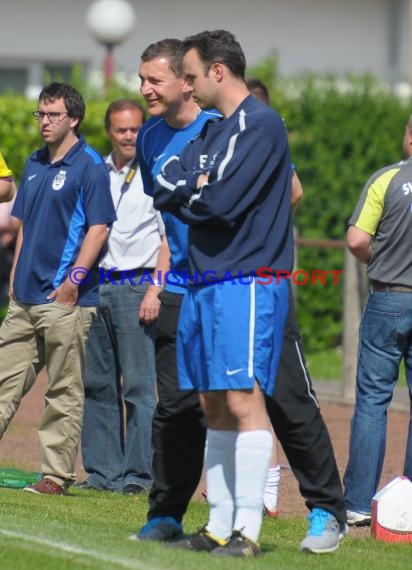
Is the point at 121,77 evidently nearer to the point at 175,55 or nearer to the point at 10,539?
the point at 175,55

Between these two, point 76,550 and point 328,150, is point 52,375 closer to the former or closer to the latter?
point 76,550

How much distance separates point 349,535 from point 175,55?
107 inches

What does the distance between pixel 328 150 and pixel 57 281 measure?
8874 millimetres

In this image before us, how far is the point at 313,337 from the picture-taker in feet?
50.7

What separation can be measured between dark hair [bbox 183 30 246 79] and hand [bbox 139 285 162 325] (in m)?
2.12

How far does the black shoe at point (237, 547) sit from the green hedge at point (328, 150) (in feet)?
30.7

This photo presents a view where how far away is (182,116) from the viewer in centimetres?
681

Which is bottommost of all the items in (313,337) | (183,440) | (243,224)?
(313,337)

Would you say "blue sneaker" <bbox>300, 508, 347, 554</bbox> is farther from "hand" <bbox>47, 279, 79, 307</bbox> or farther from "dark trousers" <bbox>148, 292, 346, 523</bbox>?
"hand" <bbox>47, 279, 79, 307</bbox>

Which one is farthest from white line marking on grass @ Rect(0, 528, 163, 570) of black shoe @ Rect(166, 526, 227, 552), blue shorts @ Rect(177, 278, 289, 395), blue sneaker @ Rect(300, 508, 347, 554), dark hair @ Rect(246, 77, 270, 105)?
dark hair @ Rect(246, 77, 270, 105)

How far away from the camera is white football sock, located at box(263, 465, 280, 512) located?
24.8 feet

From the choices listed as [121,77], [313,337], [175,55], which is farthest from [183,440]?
[121,77]

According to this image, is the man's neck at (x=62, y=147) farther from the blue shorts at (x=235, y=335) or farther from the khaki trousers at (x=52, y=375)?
the blue shorts at (x=235, y=335)

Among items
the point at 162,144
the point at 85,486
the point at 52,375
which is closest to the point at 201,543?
the point at 162,144
